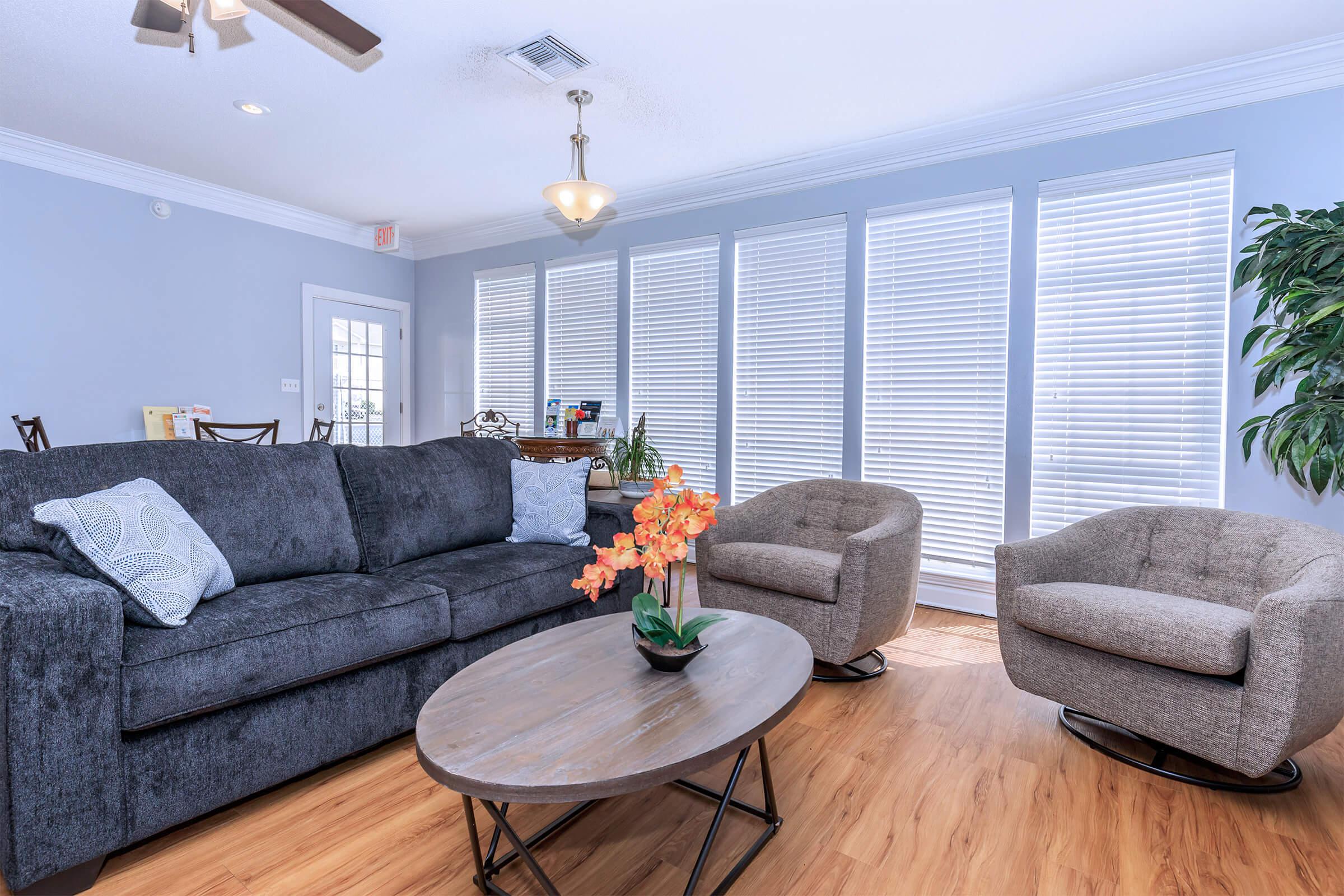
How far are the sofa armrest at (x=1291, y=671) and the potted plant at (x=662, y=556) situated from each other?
1.49m

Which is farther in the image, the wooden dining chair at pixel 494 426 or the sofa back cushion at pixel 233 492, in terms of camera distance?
the wooden dining chair at pixel 494 426

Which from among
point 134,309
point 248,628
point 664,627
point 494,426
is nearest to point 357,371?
point 494,426

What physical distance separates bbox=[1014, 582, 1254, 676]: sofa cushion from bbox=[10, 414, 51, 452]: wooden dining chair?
16.0 ft

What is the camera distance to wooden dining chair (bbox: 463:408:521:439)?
5855mm

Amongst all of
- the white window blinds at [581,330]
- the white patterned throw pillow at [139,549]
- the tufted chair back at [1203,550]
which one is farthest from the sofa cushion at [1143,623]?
the white window blinds at [581,330]

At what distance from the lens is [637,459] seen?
470cm

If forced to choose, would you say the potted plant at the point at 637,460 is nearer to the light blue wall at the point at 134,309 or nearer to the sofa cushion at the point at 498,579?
the sofa cushion at the point at 498,579

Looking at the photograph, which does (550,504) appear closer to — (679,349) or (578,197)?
(578,197)

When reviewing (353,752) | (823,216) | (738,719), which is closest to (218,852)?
(353,752)

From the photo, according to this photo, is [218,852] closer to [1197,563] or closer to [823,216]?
[1197,563]

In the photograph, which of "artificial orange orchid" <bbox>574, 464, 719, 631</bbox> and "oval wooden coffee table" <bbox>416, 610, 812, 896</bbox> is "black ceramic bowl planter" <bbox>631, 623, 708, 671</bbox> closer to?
"oval wooden coffee table" <bbox>416, 610, 812, 896</bbox>

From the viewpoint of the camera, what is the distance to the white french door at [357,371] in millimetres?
5754

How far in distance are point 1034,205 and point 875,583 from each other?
2330 mm

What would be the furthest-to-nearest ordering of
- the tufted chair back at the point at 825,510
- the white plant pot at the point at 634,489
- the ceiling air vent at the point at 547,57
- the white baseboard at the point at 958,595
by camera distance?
the white baseboard at the point at 958,595
the white plant pot at the point at 634,489
the tufted chair back at the point at 825,510
the ceiling air vent at the point at 547,57
